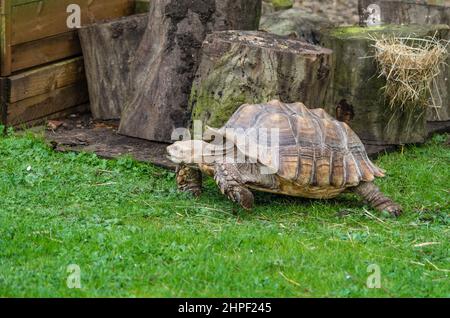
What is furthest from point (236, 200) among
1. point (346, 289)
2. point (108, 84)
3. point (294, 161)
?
point (108, 84)

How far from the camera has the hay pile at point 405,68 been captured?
9.38 m

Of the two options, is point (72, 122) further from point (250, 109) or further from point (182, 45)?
point (250, 109)

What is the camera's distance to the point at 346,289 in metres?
5.61

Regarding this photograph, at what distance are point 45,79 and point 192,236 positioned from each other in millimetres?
4246

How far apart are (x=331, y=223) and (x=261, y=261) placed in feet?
4.75

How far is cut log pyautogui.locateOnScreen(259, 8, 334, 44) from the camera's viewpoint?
426 inches

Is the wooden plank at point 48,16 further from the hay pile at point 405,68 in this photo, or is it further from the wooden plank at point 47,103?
the hay pile at point 405,68

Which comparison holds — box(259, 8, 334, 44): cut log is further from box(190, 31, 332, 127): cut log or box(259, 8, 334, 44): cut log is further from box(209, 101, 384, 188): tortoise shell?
box(209, 101, 384, 188): tortoise shell

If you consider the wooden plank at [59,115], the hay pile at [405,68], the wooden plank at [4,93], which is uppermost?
the hay pile at [405,68]

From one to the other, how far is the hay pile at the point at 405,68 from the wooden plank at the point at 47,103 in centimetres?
353

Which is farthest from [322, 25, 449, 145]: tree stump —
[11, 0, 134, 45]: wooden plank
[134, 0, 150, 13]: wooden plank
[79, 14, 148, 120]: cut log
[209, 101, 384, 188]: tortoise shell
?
[11, 0, 134, 45]: wooden plank

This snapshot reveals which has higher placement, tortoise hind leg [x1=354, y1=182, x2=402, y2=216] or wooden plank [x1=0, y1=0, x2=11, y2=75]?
wooden plank [x1=0, y1=0, x2=11, y2=75]

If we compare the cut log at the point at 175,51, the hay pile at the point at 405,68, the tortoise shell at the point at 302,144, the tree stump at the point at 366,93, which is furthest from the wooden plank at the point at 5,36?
the hay pile at the point at 405,68

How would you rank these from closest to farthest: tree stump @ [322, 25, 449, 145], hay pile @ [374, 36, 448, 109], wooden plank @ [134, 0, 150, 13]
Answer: hay pile @ [374, 36, 448, 109] < tree stump @ [322, 25, 449, 145] < wooden plank @ [134, 0, 150, 13]
